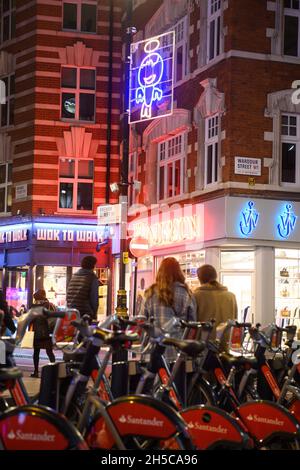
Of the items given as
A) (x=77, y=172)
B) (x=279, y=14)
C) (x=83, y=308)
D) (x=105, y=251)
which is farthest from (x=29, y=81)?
(x=83, y=308)

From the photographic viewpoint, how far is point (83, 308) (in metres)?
11.5

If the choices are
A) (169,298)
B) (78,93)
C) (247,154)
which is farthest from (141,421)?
(78,93)

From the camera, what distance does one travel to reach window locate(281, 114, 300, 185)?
68.7 ft

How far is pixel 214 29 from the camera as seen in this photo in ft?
70.6

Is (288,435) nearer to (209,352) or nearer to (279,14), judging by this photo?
(209,352)

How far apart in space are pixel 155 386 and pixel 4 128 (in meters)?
22.3

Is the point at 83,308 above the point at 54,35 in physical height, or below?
below

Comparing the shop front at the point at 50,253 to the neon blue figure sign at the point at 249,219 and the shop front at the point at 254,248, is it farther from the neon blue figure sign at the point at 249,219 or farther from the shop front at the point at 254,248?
the neon blue figure sign at the point at 249,219

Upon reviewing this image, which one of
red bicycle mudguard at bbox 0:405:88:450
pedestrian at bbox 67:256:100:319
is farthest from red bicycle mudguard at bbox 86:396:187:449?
pedestrian at bbox 67:256:100:319

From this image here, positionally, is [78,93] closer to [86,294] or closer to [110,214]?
[110,214]

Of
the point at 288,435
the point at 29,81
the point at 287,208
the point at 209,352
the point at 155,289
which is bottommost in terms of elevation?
the point at 288,435

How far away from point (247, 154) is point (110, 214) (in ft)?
12.5

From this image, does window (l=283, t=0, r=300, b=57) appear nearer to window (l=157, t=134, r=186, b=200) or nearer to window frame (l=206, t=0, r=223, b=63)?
window frame (l=206, t=0, r=223, b=63)

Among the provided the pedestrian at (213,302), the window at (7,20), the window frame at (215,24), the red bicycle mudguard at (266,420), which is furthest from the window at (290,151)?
the red bicycle mudguard at (266,420)
